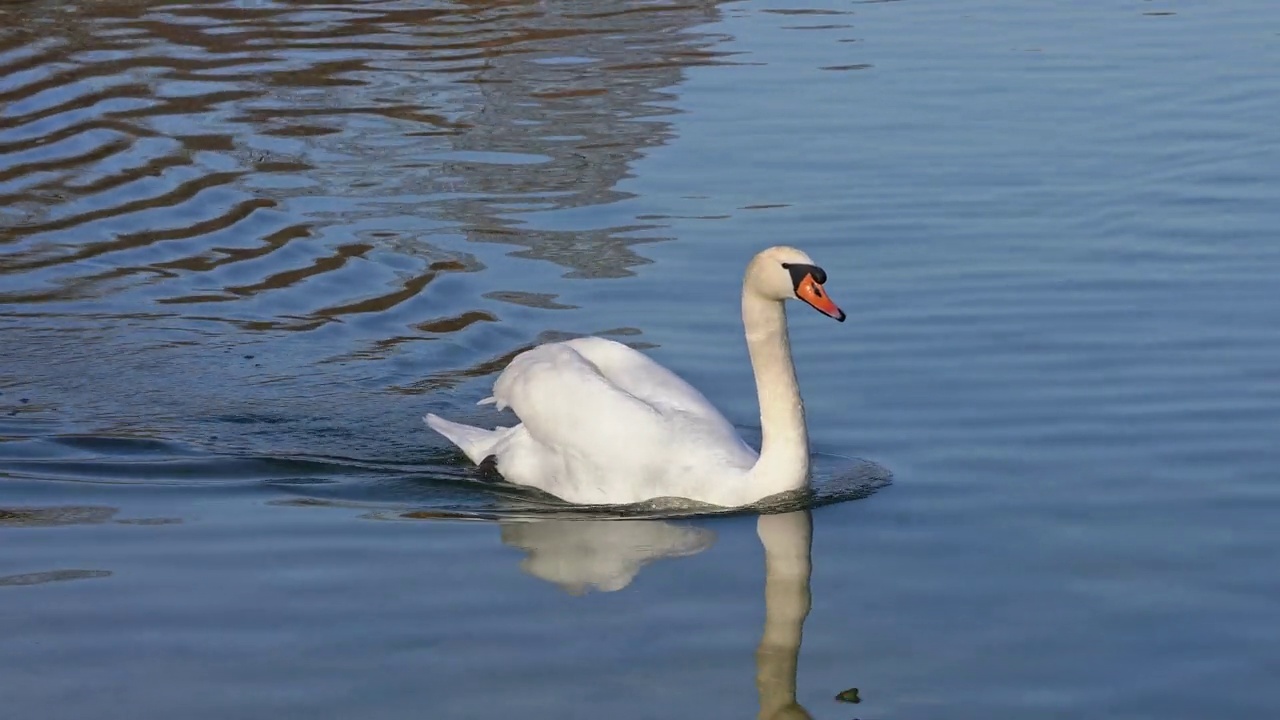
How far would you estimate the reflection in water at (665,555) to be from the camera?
7.11 m

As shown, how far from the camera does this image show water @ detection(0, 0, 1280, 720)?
6980 mm

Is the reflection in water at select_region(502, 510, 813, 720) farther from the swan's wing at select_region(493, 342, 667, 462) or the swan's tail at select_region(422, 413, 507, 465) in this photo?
the swan's tail at select_region(422, 413, 507, 465)

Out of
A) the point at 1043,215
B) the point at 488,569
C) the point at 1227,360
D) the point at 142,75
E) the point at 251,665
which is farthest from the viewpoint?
the point at 142,75

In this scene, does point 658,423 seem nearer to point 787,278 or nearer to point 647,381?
point 647,381

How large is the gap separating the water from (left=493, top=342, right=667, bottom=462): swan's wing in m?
0.33

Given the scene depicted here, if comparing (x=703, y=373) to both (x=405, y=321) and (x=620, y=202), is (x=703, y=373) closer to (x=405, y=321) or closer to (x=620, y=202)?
(x=405, y=321)

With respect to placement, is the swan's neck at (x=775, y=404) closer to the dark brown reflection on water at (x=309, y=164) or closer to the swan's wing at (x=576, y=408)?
the swan's wing at (x=576, y=408)

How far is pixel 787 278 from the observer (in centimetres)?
854

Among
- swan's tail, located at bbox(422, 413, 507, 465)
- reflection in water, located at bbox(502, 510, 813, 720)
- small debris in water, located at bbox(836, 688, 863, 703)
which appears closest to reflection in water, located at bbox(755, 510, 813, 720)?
reflection in water, located at bbox(502, 510, 813, 720)

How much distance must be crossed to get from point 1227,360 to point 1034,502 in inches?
87.3

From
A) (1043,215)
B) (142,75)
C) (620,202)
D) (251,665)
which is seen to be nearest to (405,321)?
(620,202)

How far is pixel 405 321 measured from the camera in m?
12.0

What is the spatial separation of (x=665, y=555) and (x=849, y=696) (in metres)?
1.58

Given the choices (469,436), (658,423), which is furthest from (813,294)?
(469,436)
